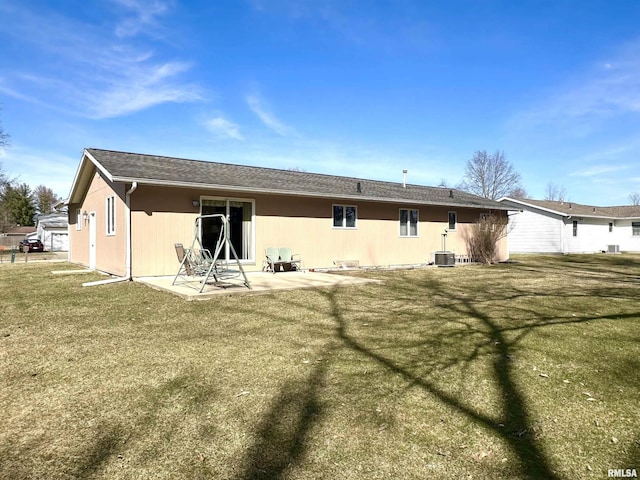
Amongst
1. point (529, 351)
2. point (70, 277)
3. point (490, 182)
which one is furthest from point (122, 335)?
A: point (490, 182)

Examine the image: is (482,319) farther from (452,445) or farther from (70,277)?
(70,277)

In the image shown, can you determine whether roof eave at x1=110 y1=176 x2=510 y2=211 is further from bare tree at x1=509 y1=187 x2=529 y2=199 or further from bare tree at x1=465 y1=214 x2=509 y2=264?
bare tree at x1=509 y1=187 x2=529 y2=199

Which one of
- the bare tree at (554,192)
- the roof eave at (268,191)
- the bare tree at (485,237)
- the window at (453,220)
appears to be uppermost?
the bare tree at (554,192)

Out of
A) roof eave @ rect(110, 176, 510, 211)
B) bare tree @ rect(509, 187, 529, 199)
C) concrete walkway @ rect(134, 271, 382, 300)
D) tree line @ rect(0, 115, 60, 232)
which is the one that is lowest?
concrete walkway @ rect(134, 271, 382, 300)

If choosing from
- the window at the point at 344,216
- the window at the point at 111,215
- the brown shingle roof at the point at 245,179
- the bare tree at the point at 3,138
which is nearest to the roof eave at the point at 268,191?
the brown shingle roof at the point at 245,179

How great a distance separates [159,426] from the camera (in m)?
2.71

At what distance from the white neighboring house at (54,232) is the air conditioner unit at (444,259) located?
103 ft

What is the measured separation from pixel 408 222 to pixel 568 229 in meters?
16.6

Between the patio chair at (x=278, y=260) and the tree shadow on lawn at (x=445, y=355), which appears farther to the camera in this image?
the patio chair at (x=278, y=260)

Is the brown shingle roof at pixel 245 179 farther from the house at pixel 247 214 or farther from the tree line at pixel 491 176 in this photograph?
the tree line at pixel 491 176

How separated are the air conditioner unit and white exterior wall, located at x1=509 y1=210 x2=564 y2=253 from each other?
36.9 feet

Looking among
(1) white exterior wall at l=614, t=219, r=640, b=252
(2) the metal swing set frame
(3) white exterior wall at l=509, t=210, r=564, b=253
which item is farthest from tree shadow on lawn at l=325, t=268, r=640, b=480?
(1) white exterior wall at l=614, t=219, r=640, b=252

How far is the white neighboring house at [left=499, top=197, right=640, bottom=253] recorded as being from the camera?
2575cm

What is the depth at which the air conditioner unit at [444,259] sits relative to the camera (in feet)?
51.5
